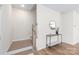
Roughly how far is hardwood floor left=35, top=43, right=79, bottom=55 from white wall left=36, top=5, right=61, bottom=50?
0.35ft

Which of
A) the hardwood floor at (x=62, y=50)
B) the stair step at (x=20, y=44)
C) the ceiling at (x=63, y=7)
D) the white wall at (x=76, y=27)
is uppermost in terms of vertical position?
the ceiling at (x=63, y=7)

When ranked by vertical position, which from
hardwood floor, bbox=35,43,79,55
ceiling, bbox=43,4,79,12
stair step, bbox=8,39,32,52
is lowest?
hardwood floor, bbox=35,43,79,55

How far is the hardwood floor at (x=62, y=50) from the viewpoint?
1602 millimetres

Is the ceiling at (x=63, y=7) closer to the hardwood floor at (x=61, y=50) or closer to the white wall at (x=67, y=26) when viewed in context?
the white wall at (x=67, y=26)

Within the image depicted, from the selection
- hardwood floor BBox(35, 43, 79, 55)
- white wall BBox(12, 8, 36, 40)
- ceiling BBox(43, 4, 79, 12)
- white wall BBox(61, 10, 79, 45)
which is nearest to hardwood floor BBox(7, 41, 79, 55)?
hardwood floor BBox(35, 43, 79, 55)

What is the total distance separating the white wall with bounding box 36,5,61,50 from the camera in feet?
5.27

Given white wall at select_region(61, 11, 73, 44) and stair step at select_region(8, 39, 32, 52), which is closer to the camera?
stair step at select_region(8, 39, 32, 52)

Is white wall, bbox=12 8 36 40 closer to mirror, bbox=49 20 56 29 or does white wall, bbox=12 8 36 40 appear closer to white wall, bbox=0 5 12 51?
white wall, bbox=0 5 12 51

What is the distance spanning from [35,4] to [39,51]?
3.15 ft

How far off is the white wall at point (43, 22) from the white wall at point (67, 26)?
0.14 m

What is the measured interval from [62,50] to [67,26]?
53 cm

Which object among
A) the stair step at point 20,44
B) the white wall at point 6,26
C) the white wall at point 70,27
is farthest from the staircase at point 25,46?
the white wall at point 70,27

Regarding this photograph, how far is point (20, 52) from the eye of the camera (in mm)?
1564
